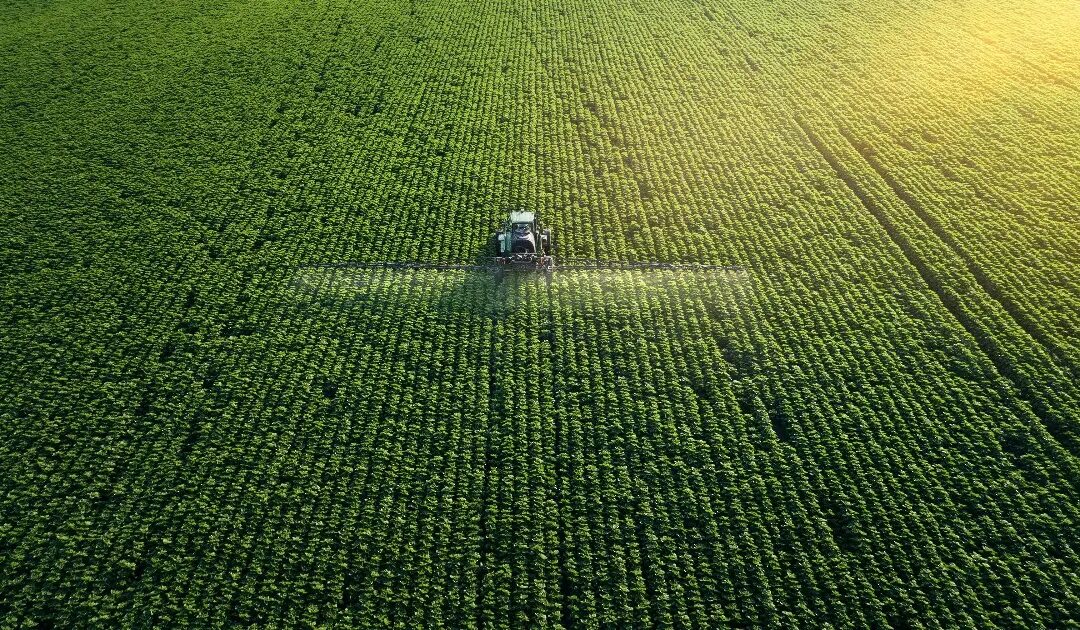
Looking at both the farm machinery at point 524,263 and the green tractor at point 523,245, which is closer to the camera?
the green tractor at point 523,245

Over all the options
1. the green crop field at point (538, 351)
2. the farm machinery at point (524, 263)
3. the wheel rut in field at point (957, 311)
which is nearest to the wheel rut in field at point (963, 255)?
the green crop field at point (538, 351)

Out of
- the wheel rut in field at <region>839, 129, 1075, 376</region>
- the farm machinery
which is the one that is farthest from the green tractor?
the wheel rut in field at <region>839, 129, 1075, 376</region>


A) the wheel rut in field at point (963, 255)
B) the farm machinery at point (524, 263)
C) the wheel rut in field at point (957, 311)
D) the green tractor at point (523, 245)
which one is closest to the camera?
the wheel rut in field at point (957, 311)

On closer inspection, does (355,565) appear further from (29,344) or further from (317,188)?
(317,188)

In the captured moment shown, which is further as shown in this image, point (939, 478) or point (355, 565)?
point (939, 478)

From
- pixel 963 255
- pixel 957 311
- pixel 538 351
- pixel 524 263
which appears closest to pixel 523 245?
pixel 524 263

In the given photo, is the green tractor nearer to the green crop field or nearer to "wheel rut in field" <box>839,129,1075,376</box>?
the green crop field

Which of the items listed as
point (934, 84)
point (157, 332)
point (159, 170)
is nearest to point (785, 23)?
point (934, 84)

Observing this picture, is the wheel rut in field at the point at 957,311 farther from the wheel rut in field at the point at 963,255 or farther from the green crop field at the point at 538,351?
the wheel rut in field at the point at 963,255
